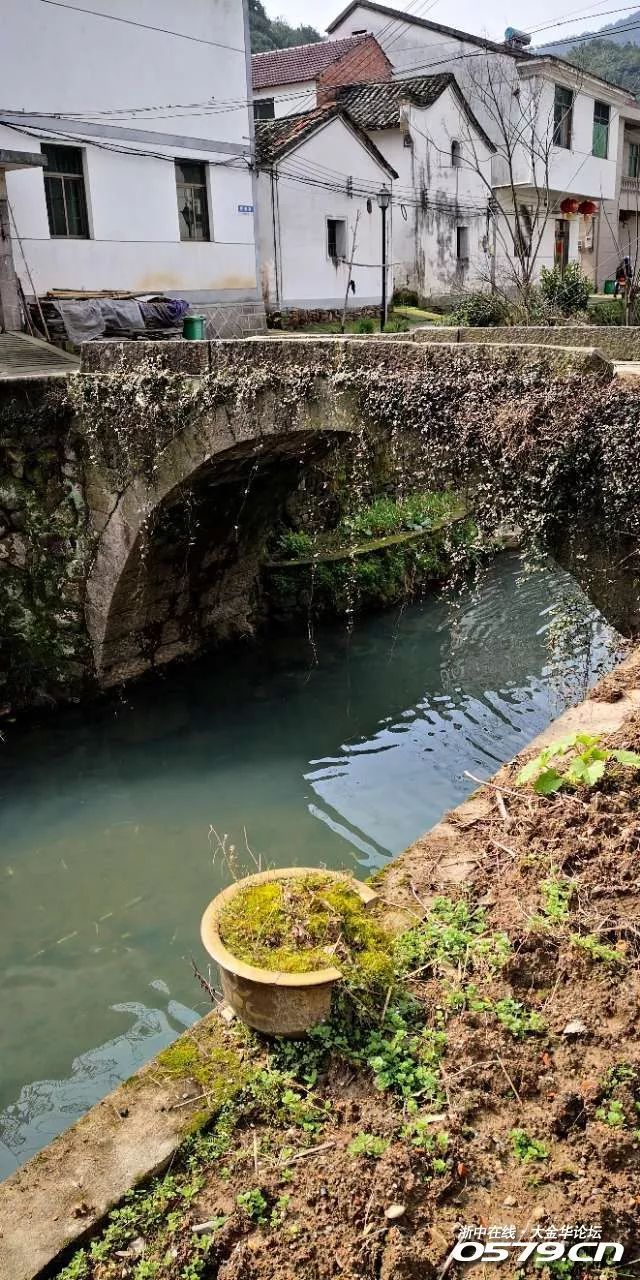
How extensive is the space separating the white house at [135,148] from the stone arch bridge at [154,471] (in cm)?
630

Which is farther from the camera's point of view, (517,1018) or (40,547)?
(40,547)

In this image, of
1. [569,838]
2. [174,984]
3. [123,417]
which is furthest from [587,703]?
[123,417]

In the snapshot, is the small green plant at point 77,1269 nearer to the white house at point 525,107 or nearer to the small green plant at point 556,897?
the small green plant at point 556,897

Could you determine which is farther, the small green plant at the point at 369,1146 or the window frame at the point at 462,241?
the window frame at the point at 462,241

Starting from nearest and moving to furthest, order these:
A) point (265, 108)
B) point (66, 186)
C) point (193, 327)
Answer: point (193, 327)
point (66, 186)
point (265, 108)

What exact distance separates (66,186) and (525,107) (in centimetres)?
1177

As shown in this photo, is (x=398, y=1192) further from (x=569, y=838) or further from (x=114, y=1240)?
(x=569, y=838)

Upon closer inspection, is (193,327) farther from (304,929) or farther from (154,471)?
(304,929)

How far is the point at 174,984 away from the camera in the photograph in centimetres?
518

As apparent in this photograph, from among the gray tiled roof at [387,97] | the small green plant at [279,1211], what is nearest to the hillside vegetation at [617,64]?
the gray tiled roof at [387,97]

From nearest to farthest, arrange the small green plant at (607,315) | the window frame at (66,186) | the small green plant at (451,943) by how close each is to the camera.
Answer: the small green plant at (451,943) → the window frame at (66,186) → the small green plant at (607,315)

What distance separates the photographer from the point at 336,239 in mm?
19312

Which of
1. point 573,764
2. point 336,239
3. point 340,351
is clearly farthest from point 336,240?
point 573,764

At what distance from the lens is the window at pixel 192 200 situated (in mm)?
15469
